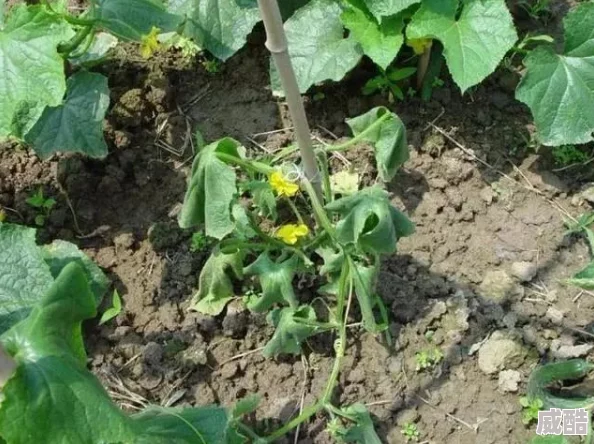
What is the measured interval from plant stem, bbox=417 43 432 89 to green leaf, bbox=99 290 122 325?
1.24 meters

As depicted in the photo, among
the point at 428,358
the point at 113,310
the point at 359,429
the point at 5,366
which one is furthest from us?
the point at 113,310

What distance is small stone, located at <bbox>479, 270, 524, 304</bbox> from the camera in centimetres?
254

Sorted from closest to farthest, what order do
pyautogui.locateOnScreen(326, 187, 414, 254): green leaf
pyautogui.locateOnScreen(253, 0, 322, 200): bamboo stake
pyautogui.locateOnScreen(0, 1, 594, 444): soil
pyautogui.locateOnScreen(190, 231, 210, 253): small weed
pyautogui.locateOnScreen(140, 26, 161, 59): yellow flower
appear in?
pyautogui.locateOnScreen(253, 0, 322, 200): bamboo stake < pyautogui.locateOnScreen(326, 187, 414, 254): green leaf < pyautogui.locateOnScreen(0, 1, 594, 444): soil < pyautogui.locateOnScreen(190, 231, 210, 253): small weed < pyautogui.locateOnScreen(140, 26, 161, 59): yellow flower

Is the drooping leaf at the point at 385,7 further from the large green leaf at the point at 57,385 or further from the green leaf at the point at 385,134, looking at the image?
the large green leaf at the point at 57,385

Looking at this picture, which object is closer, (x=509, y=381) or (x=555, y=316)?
(x=509, y=381)

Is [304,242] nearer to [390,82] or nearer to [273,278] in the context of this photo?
[273,278]

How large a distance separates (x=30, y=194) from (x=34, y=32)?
605 millimetres

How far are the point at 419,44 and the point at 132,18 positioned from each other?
91cm

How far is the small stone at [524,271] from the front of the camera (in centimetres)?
257

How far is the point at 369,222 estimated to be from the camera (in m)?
2.11

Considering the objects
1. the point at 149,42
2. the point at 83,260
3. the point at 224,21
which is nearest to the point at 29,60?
the point at 149,42

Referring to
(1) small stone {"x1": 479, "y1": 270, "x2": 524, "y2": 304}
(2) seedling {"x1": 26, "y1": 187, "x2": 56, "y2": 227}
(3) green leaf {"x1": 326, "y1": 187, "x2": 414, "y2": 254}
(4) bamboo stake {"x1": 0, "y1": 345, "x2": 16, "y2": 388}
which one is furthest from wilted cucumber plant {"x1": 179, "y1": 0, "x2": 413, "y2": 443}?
(4) bamboo stake {"x1": 0, "y1": 345, "x2": 16, "y2": 388}

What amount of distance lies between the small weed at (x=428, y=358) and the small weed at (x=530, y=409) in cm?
26

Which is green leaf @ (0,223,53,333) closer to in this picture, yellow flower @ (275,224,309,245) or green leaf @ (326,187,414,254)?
yellow flower @ (275,224,309,245)
